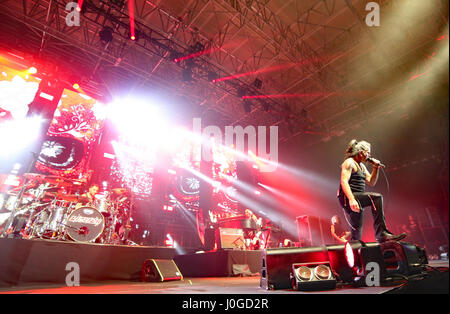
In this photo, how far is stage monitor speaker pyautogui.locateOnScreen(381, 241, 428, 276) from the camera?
1.94 m

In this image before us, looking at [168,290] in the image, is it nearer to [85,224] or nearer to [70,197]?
[85,224]

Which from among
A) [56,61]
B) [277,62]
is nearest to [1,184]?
[56,61]

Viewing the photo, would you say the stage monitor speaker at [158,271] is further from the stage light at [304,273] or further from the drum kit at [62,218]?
the stage light at [304,273]

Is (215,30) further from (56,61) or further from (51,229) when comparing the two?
(51,229)

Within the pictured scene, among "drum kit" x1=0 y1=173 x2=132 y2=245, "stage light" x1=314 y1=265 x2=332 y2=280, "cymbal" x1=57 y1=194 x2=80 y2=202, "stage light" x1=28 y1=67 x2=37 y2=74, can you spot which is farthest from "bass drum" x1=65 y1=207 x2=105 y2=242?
"stage light" x1=28 y1=67 x2=37 y2=74

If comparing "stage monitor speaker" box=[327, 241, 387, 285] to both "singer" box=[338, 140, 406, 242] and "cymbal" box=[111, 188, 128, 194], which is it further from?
"cymbal" box=[111, 188, 128, 194]

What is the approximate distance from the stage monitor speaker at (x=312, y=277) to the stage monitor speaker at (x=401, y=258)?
1.89 ft

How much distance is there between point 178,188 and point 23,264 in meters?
6.45

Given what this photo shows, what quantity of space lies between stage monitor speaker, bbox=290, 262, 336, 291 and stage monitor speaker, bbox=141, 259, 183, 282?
8.40 ft

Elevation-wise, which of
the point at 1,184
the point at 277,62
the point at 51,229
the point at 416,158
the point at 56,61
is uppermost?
the point at 277,62

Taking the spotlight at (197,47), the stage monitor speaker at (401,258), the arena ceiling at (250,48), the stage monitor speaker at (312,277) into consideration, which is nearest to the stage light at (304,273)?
the stage monitor speaker at (312,277)

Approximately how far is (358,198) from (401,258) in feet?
2.12
